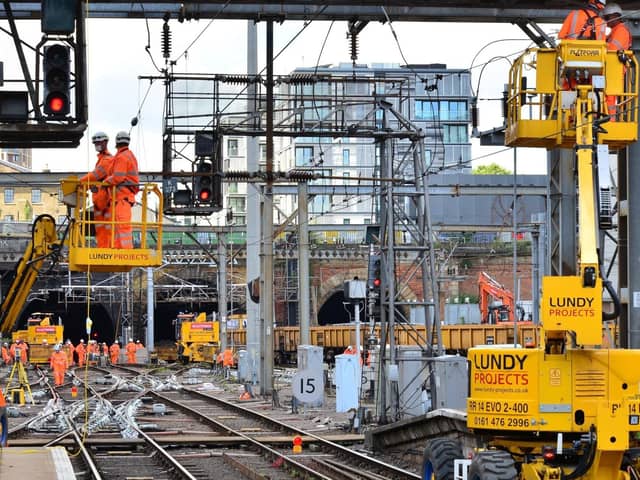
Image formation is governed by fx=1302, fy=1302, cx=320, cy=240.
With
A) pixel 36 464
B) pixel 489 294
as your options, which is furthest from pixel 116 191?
pixel 489 294

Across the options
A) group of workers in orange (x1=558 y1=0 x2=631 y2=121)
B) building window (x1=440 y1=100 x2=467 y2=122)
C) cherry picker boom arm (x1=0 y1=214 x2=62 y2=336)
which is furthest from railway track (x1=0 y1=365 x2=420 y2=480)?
building window (x1=440 y1=100 x2=467 y2=122)

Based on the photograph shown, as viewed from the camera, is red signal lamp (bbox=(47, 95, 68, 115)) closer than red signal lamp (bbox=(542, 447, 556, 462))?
No

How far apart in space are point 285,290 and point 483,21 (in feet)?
195

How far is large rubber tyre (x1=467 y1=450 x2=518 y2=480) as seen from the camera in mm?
12727

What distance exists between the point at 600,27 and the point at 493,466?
651 cm

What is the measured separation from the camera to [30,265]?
747 inches

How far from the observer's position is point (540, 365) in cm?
1316

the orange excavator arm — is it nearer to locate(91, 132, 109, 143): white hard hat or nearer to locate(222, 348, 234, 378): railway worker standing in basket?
locate(222, 348, 234, 378): railway worker standing in basket

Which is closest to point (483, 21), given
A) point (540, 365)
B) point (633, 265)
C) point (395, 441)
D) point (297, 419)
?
point (633, 265)

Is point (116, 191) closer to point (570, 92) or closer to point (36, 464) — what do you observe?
point (36, 464)

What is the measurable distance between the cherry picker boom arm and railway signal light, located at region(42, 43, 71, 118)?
3.21m

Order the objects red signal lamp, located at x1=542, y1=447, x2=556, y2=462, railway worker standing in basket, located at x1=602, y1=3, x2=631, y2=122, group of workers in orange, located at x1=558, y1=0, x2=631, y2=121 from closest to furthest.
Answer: red signal lamp, located at x1=542, y1=447, x2=556, y2=462, group of workers in orange, located at x1=558, y1=0, x2=631, y2=121, railway worker standing in basket, located at x1=602, y1=3, x2=631, y2=122

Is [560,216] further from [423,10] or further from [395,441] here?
[395,441]

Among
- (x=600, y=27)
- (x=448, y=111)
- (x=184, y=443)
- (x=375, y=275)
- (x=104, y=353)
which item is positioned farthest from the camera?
(x=448, y=111)
